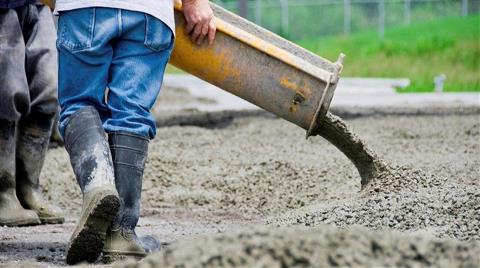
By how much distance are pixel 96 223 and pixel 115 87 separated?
639 millimetres

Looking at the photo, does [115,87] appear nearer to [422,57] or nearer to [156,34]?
[156,34]

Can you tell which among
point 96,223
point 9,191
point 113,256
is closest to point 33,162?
point 9,191

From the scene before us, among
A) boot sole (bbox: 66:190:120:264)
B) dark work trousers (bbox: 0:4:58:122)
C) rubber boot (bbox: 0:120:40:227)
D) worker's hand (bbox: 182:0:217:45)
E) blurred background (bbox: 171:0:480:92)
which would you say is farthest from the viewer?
blurred background (bbox: 171:0:480:92)

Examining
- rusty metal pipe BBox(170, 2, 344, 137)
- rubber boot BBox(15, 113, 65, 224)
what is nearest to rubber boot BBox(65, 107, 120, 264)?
rusty metal pipe BBox(170, 2, 344, 137)

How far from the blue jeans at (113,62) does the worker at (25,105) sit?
3.34 feet

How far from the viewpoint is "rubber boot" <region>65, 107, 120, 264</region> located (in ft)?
13.6

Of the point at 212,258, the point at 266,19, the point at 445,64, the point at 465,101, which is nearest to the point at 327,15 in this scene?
the point at 266,19

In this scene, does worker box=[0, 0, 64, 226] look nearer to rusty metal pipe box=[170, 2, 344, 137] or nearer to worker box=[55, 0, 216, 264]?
rusty metal pipe box=[170, 2, 344, 137]

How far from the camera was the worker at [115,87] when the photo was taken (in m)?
4.44

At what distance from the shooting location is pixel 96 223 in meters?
4.14

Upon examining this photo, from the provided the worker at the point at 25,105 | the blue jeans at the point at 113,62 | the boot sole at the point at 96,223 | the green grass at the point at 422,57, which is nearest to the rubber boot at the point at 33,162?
the worker at the point at 25,105

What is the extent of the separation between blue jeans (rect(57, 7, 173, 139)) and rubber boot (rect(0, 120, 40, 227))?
1249mm

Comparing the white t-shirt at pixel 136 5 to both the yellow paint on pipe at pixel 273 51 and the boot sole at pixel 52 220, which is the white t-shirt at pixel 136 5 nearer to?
the yellow paint on pipe at pixel 273 51

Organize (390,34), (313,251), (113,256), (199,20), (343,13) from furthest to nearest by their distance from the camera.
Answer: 1. (343,13)
2. (390,34)
3. (199,20)
4. (113,256)
5. (313,251)
